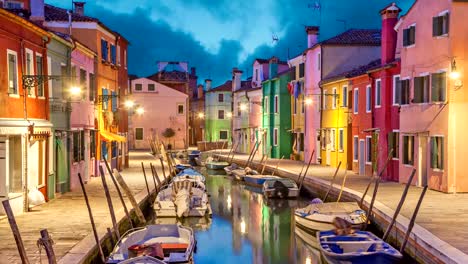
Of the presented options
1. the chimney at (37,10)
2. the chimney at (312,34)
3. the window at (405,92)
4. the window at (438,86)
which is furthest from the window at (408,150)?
the chimney at (312,34)

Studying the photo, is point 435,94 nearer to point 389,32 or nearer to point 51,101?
point 389,32

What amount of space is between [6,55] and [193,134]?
240ft

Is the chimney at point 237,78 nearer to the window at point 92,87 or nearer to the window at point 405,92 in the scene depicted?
the window at point 92,87

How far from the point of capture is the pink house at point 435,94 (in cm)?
2412

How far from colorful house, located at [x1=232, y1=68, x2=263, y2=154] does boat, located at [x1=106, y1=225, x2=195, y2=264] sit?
3988cm

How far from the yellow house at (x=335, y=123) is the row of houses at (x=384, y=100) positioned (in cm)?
6

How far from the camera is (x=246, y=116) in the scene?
6378cm

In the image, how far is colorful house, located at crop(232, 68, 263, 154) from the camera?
58.8 meters

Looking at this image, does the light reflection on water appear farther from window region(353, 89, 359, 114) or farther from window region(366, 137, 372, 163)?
window region(353, 89, 359, 114)

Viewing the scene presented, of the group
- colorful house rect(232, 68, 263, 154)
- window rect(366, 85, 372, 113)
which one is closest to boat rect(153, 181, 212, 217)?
window rect(366, 85, 372, 113)

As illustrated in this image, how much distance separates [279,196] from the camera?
31344 mm

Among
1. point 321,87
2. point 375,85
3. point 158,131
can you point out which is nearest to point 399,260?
point 375,85

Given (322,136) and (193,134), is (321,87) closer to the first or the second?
(322,136)

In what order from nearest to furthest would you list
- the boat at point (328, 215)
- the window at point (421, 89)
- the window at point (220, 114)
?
the boat at point (328, 215), the window at point (421, 89), the window at point (220, 114)
